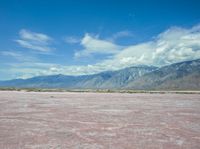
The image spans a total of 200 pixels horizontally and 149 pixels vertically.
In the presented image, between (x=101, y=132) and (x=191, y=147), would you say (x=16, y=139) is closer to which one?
(x=101, y=132)

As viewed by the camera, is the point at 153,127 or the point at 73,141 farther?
the point at 153,127

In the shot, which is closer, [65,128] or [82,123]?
[65,128]

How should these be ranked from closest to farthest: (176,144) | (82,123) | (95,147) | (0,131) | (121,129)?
(95,147) → (176,144) → (0,131) → (121,129) → (82,123)

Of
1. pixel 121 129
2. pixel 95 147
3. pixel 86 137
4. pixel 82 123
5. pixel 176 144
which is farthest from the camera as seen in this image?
pixel 82 123

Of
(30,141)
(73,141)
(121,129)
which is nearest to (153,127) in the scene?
(121,129)

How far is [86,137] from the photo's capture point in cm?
1289

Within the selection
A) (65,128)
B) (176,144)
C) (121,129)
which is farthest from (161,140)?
(65,128)

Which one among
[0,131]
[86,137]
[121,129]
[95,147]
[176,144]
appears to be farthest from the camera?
[121,129]

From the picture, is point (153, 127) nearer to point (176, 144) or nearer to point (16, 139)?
Result: point (176, 144)

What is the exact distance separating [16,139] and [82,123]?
19.6 ft

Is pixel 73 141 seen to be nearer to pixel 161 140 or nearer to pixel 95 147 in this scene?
pixel 95 147

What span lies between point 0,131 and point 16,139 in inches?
94.6

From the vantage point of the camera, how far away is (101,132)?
14.2 m

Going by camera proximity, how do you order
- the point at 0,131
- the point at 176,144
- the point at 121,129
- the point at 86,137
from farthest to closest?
the point at 121,129
the point at 0,131
the point at 86,137
the point at 176,144
